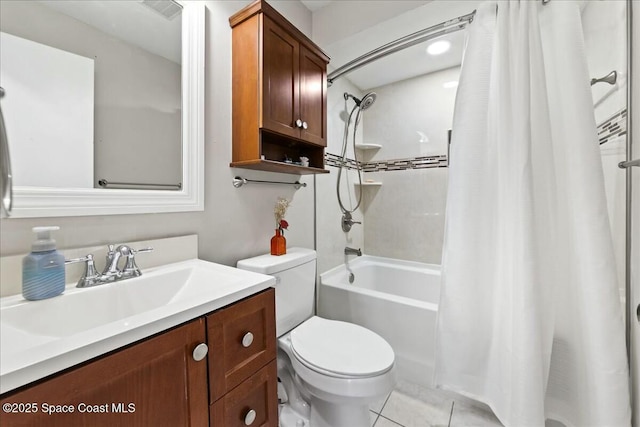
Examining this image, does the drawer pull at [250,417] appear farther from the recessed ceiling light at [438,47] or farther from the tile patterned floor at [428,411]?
the recessed ceiling light at [438,47]

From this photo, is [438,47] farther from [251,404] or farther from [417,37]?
[251,404]

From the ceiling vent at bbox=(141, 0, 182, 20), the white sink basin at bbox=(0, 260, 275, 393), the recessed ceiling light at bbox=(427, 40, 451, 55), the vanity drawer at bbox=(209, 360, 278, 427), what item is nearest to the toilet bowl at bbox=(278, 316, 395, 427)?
the vanity drawer at bbox=(209, 360, 278, 427)

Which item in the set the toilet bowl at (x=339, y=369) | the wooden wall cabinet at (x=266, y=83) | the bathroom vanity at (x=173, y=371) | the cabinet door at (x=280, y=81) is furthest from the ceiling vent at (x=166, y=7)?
the toilet bowl at (x=339, y=369)

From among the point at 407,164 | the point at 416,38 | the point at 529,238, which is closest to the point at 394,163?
the point at 407,164

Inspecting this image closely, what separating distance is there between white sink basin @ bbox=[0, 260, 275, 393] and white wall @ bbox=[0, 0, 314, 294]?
16cm

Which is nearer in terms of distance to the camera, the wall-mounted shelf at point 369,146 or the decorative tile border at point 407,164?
the decorative tile border at point 407,164

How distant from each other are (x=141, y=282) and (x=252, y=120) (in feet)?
2.73

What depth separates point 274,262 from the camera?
129cm

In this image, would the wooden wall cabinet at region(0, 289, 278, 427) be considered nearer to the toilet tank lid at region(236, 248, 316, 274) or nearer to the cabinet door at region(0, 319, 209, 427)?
the cabinet door at region(0, 319, 209, 427)

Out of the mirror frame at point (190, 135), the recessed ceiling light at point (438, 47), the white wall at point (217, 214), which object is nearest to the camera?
the white wall at point (217, 214)

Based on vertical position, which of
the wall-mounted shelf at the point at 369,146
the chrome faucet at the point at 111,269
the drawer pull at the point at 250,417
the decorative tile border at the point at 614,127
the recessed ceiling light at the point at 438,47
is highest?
the recessed ceiling light at the point at 438,47

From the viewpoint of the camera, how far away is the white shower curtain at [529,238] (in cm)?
85

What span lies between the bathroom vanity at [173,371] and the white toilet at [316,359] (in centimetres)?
25

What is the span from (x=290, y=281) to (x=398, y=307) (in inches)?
28.2
